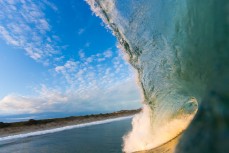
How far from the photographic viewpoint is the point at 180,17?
155 inches

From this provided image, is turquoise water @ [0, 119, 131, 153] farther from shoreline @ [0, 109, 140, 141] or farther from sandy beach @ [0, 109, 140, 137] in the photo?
sandy beach @ [0, 109, 140, 137]

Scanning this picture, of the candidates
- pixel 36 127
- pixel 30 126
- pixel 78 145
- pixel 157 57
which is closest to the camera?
pixel 157 57

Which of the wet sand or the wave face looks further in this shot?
the wet sand

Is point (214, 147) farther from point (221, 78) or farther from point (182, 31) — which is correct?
point (182, 31)

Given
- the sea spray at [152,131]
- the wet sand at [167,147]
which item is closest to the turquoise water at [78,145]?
the sea spray at [152,131]

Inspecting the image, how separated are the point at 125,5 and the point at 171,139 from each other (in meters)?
3.07

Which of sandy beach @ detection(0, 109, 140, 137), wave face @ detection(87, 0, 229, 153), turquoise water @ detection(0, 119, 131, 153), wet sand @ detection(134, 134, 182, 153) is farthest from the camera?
sandy beach @ detection(0, 109, 140, 137)

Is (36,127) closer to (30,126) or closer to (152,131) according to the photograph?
(30,126)

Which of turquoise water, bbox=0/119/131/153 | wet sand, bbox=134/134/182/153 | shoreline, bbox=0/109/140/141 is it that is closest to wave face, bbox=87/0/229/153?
wet sand, bbox=134/134/182/153

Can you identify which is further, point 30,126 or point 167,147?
point 30,126

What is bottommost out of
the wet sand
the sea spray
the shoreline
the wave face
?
the wet sand

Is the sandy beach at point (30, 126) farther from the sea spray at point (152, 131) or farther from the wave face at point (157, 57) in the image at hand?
the wave face at point (157, 57)

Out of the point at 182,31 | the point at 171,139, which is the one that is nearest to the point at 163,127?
the point at 171,139

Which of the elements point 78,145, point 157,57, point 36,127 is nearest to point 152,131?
point 157,57
